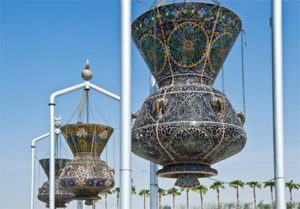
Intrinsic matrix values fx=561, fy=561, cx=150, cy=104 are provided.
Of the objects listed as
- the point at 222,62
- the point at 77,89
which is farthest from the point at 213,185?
the point at 222,62

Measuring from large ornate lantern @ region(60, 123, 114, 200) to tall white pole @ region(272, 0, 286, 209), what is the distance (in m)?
7.69

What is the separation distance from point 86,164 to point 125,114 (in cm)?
823

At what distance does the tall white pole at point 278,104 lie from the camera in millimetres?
4622

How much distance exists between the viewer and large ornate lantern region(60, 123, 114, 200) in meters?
12.0

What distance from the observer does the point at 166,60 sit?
5.94 meters

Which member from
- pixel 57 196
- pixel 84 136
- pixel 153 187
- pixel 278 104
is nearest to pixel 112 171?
pixel 84 136

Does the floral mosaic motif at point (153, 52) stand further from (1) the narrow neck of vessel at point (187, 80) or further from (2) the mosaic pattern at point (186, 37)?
(1) the narrow neck of vessel at point (187, 80)

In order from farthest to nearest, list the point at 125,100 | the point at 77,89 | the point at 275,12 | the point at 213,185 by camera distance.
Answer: the point at 213,185 → the point at 77,89 → the point at 275,12 → the point at 125,100

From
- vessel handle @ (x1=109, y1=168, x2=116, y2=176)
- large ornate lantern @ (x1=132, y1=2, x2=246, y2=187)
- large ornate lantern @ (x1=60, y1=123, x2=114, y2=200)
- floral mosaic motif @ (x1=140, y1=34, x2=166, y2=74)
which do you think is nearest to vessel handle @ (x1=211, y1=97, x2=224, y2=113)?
large ornate lantern @ (x1=132, y1=2, x2=246, y2=187)

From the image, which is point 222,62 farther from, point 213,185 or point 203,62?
point 213,185

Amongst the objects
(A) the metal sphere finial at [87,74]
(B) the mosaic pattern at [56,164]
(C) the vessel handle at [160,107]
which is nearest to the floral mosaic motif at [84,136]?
(A) the metal sphere finial at [87,74]

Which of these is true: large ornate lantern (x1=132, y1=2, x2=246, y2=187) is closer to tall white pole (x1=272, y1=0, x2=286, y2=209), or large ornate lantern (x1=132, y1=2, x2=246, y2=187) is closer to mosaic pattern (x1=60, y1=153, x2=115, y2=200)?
tall white pole (x1=272, y1=0, x2=286, y2=209)

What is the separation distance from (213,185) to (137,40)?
143 ft

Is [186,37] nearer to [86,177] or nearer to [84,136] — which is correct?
[86,177]
